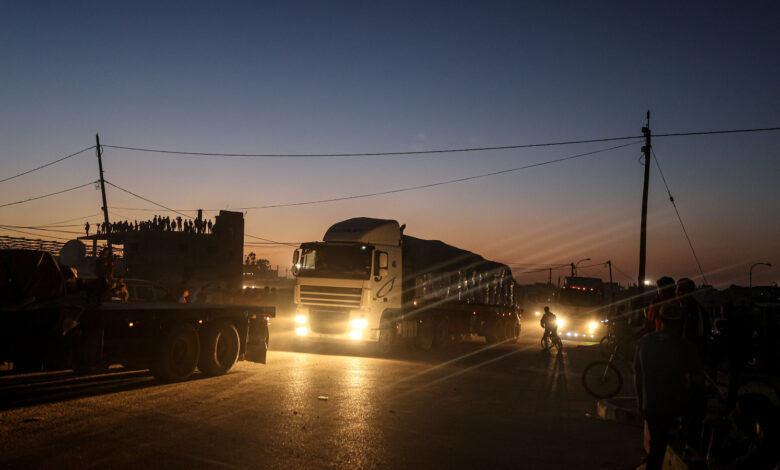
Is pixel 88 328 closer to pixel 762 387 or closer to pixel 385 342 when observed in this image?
pixel 385 342

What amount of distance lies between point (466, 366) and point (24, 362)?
10.7 m

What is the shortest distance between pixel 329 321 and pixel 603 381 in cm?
837

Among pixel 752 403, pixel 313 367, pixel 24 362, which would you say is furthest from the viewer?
pixel 313 367

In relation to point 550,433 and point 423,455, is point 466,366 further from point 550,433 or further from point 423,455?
point 423,455

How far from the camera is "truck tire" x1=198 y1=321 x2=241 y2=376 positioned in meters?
12.7

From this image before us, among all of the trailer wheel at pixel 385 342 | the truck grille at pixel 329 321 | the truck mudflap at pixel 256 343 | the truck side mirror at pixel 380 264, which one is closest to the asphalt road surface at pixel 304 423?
the truck mudflap at pixel 256 343

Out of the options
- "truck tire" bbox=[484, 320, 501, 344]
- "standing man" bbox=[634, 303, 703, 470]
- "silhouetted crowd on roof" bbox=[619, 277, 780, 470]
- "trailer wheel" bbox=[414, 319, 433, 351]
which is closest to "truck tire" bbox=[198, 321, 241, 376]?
"trailer wheel" bbox=[414, 319, 433, 351]

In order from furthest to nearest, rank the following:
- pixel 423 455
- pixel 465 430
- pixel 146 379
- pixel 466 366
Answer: pixel 466 366 → pixel 146 379 → pixel 465 430 → pixel 423 455

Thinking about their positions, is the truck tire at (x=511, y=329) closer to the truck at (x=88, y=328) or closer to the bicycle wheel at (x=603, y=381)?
the bicycle wheel at (x=603, y=381)

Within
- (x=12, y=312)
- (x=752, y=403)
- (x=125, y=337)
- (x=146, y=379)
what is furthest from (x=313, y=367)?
(x=752, y=403)

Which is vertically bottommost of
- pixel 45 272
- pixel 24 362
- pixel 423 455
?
pixel 423 455

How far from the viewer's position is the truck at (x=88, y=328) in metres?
9.02

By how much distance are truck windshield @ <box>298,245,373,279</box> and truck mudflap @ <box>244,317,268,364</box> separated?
3.76 m

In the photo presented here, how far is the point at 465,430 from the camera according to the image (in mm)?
8320
